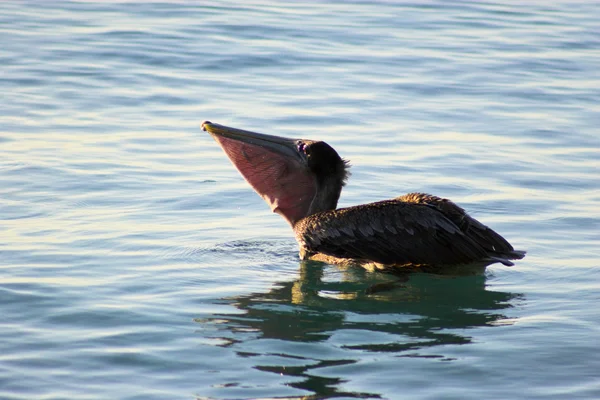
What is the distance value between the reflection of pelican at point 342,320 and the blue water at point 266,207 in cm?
2

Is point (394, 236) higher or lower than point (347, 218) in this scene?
lower

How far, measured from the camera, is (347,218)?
7.08 m

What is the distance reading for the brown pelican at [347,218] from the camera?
268 inches

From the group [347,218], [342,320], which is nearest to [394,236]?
[347,218]

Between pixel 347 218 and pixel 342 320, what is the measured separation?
1211 millimetres

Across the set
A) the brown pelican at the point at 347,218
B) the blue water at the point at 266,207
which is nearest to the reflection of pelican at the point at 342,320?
the blue water at the point at 266,207

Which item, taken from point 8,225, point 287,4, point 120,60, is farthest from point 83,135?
point 287,4

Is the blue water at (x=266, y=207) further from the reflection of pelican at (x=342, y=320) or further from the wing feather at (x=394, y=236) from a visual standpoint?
the wing feather at (x=394, y=236)

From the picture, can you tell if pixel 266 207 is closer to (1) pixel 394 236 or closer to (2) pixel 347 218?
(2) pixel 347 218

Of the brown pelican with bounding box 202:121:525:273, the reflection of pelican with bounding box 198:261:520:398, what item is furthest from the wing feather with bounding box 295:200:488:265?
the reflection of pelican with bounding box 198:261:520:398

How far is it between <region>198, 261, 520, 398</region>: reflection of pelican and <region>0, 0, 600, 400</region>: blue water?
19 mm

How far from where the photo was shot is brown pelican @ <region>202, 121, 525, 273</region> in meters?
6.82

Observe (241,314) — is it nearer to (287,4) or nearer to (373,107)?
(373,107)

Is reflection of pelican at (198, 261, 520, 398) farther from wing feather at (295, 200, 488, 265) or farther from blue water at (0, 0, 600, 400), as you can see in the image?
wing feather at (295, 200, 488, 265)
